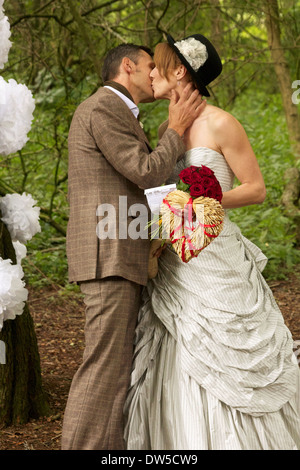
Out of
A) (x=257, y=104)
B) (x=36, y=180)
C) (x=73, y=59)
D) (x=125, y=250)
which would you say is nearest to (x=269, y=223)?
(x=36, y=180)

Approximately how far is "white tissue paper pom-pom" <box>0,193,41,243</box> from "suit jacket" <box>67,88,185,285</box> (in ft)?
0.92

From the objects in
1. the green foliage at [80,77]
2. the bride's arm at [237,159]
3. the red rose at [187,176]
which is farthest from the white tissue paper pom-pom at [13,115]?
the green foliage at [80,77]

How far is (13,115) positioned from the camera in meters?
2.48

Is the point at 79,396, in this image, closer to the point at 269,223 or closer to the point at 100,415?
the point at 100,415

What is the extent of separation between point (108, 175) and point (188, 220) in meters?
0.40

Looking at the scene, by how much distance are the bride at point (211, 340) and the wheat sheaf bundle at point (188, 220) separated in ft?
0.98

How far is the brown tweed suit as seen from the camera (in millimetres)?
2482

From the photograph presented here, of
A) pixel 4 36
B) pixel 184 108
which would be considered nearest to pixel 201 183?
pixel 184 108

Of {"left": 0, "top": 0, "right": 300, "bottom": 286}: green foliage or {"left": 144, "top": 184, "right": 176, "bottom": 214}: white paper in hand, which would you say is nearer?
{"left": 144, "top": 184, "right": 176, "bottom": 214}: white paper in hand

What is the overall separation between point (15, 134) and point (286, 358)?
1.52m

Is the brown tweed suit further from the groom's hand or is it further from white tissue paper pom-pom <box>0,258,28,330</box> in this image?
white tissue paper pom-pom <box>0,258,28,330</box>

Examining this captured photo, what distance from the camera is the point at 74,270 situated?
2584mm

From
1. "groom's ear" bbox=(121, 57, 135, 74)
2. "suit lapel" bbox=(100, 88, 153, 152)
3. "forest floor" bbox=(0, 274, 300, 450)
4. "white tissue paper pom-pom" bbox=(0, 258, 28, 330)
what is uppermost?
"groom's ear" bbox=(121, 57, 135, 74)

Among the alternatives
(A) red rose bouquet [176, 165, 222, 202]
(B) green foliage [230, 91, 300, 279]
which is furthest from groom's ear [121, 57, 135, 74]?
(B) green foliage [230, 91, 300, 279]
